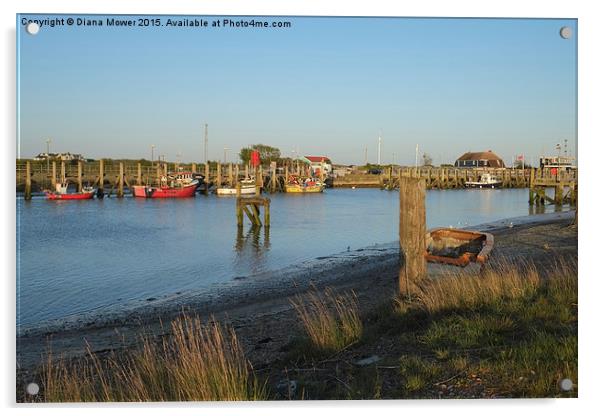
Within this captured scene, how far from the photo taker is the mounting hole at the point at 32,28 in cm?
493

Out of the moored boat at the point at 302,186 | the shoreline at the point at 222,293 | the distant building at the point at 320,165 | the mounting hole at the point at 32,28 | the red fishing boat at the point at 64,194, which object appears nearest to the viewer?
the mounting hole at the point at 32,28

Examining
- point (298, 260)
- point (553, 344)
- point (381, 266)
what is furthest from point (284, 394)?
point (298, 260)

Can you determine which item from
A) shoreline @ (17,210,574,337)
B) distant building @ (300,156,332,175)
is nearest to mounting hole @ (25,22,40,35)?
shoreline @ (17,210,574,337)

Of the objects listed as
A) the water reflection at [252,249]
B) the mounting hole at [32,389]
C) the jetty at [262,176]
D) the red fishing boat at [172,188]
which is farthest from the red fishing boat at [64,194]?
the mounting hole at [32,389]

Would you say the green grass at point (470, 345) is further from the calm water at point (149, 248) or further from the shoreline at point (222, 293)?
the shoreline at point (222, 293)

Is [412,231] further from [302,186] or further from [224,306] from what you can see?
[302,186]

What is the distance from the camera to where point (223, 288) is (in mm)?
12133

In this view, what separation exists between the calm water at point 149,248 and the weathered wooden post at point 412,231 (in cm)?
414

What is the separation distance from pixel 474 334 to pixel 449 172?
217 feet

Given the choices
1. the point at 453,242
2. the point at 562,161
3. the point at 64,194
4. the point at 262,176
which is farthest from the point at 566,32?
the point at 262,176

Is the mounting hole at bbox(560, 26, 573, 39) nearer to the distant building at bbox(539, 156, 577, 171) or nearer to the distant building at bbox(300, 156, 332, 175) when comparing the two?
the distant building at bbox(539, 156, 577, 171)

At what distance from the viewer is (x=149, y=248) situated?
18703 mm

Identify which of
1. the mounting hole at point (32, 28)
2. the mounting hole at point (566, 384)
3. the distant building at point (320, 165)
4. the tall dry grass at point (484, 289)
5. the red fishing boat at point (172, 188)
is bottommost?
the mounting hole at point (566, 384)

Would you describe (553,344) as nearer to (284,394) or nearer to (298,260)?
(284,394)
